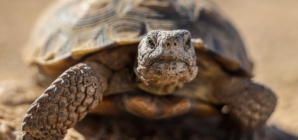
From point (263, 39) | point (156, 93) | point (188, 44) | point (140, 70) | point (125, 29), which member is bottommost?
point (156, 93)

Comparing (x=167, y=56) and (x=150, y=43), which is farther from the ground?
(x=150, y=43)

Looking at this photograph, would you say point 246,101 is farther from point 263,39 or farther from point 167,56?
point 263,39

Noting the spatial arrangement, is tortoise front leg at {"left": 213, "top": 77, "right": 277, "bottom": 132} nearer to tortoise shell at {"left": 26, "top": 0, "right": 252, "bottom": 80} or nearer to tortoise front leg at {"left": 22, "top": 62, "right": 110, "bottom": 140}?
tortoise shell at {"left": 26, "top": 0, "right": 252, "bottom": 80}

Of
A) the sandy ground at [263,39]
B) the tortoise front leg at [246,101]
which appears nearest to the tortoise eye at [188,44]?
the tortoise front leg at [246,101]

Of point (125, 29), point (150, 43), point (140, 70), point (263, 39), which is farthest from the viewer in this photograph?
point (263, 39)

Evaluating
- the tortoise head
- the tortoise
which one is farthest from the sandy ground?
the tortoise head

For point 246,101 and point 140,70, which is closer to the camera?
point 140,70

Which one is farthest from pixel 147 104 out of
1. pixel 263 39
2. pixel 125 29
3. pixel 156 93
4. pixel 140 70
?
pixel 263 39
